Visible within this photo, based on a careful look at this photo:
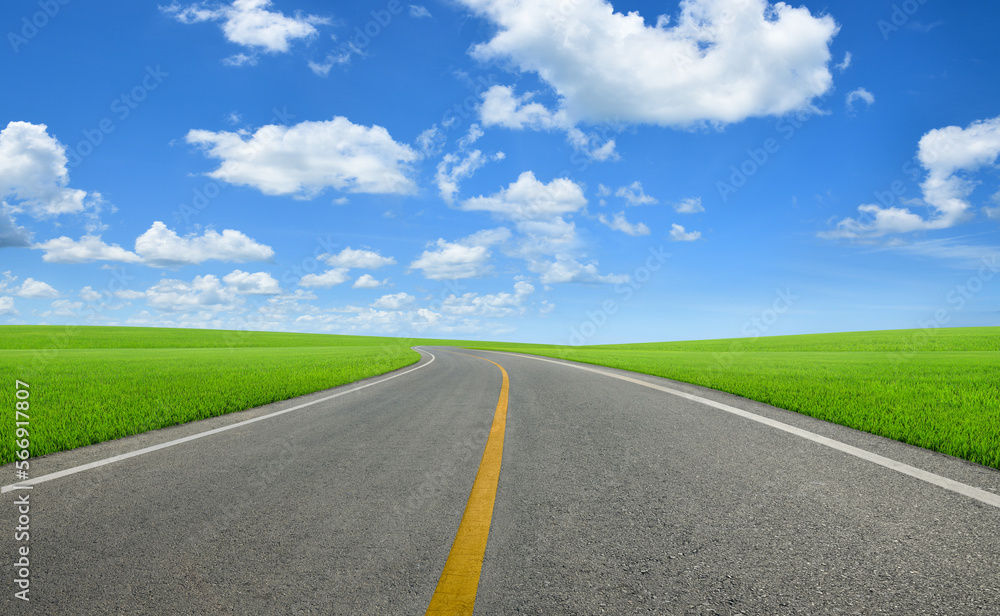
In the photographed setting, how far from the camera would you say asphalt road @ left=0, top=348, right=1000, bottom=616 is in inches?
89.4

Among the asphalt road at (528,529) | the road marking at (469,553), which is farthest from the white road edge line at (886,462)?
the road marking at (469,553)

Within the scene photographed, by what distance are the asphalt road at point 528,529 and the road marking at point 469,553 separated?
5cm

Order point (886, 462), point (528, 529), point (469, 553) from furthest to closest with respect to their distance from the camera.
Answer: point (886, 462)
point (528, 529)
point (469, 553)

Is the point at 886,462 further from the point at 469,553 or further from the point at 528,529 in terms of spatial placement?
the point at 469,553

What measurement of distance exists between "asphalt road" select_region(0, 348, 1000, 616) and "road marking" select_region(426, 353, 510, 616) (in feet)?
0.18

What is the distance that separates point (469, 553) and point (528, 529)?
1.52 feet

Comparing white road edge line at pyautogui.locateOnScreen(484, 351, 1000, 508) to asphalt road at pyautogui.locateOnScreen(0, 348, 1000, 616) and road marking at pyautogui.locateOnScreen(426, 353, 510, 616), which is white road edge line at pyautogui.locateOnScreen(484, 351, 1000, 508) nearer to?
asphalt road at pyautogui.locateOnScreen(0, 348, 1000, 616)

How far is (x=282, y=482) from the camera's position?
407 centimetres

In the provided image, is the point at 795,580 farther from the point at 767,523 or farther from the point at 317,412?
the point at 317,412

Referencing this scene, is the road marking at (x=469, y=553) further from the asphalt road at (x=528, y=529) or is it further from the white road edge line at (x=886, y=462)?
the white road edge line at (x=886, y=462)

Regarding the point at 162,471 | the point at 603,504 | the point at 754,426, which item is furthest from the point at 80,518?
the point at 754,426

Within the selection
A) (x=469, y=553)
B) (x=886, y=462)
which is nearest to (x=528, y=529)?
(x=469, y=553)

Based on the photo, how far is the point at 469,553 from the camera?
8.75 ft

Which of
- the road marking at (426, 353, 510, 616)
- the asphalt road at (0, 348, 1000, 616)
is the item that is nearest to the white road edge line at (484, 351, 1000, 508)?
the asphalt road at (0, 348, 1000, 616)
